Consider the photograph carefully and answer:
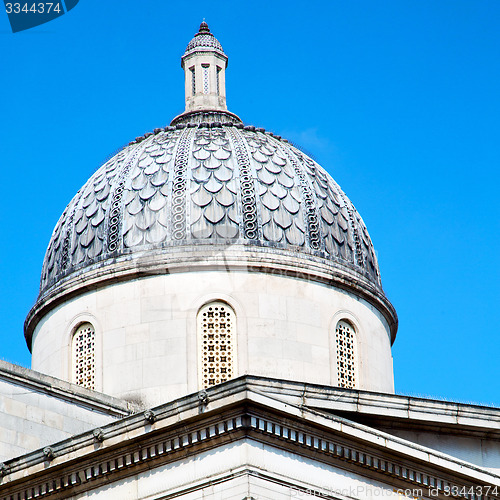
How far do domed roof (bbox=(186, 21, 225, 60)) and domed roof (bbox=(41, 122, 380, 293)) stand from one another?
367 centimetres

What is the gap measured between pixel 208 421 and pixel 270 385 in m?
1.34

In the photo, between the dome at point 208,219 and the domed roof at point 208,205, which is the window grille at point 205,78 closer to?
the dome at point 208,219

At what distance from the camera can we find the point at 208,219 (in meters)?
35.2

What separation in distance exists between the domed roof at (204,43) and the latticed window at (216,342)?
1030 cm

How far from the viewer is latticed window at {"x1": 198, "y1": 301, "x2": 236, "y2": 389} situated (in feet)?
110

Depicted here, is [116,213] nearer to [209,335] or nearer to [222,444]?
[209,335]

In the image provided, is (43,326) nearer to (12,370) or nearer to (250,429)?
(12,370)

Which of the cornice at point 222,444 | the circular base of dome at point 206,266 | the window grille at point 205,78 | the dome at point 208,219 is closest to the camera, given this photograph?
the cornice at point 222,444

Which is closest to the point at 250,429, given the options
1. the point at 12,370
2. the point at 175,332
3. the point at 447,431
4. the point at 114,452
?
the point at 114,452

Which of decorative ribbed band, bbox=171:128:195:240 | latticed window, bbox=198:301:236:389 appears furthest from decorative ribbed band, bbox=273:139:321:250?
latticed window, bbox=198:301:236:389

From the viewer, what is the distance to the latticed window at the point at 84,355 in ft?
113

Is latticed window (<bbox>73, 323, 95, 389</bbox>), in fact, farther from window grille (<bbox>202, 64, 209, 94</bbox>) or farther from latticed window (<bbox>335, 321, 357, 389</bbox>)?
window grille (<bbox>202, 64, 209, 94</bbox>)

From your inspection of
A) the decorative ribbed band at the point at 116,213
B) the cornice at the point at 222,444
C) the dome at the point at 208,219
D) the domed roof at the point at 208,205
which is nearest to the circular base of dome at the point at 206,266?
the dome at the point at 208,219

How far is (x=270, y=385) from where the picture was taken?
24.0 m
